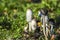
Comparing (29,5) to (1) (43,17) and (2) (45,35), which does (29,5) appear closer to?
(1) (43,17)

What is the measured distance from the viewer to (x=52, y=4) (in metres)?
16.3

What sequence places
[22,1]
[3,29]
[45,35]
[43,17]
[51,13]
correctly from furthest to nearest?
[22,1]
[51,13]
[43,17]
[3,29]
[45,35]

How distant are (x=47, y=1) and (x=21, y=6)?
127 cm

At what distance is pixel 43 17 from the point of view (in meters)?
11.5

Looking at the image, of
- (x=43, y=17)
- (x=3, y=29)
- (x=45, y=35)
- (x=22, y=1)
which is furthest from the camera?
(x=22, y=1)

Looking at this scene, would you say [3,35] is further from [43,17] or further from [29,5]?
[29,5]

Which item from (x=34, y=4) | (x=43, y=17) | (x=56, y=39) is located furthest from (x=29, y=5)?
(x=56, y=39)

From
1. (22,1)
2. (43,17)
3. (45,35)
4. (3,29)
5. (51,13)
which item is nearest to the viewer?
(45,35)

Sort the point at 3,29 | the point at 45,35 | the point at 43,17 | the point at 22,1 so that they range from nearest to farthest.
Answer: the point at 45,35 → the point at 3,29 → the point at 43,17 → the point at 22,1

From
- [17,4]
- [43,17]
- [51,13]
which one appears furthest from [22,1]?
[43,17]

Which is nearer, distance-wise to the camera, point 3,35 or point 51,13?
point 3,35

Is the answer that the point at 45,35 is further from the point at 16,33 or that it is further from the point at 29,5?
the point at 29,5

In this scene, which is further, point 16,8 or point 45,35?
point 16,8

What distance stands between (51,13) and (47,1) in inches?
38.0
